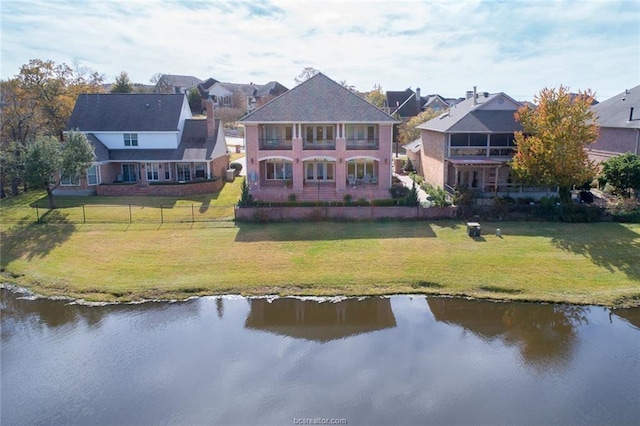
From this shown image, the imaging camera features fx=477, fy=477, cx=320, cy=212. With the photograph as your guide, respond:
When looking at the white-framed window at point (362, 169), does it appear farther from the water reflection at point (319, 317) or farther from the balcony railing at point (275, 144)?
the water reflection at point (319, 317)

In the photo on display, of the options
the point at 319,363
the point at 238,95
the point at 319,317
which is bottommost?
the point at 319,363

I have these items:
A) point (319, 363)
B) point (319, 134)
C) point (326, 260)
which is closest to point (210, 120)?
point (319, 134)

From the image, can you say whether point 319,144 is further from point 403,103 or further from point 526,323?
point 403,103

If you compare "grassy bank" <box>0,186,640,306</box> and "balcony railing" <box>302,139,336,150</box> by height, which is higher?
"balcony railing" <box>302,139,336,150</box>

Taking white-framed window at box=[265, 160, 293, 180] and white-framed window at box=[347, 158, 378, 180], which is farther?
white-framed window at box=[265, 160, 293, 180]

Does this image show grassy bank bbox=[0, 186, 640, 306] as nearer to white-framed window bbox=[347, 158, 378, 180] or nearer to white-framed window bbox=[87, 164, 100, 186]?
white-framed window bbox=[347, 158, 378, 180]

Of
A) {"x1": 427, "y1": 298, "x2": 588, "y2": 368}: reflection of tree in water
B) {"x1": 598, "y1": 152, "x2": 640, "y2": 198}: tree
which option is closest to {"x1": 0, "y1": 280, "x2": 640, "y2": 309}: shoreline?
{"x1": 427, "y1": 298, "x2": 588, "y2": 368}: reflection of tree in water

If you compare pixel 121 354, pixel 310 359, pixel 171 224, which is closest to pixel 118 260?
pixel 171 224
